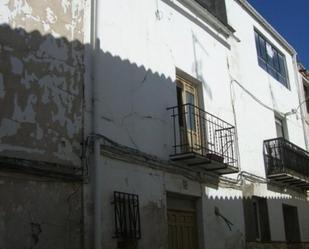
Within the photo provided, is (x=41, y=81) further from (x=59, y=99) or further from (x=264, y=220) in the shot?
(x=264, y=220)

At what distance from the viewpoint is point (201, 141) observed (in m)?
10.8

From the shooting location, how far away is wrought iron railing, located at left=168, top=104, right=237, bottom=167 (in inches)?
401

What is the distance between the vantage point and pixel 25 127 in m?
6.96

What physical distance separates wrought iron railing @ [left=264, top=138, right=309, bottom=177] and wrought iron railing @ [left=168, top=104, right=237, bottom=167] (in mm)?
2559

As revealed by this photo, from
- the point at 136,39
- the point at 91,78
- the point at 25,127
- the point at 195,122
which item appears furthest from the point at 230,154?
the point at 25,127

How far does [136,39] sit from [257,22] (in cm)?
769

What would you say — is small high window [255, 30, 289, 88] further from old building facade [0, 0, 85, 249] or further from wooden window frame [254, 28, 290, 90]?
old building facade [0, 0, 85, 249]

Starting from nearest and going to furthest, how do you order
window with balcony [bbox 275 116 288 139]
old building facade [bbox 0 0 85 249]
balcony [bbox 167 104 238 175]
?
old building facade [bbox 0 0 85 249]
balcony [bbox 167 104 238 175]
window with balcony [bbox 275 116 288 139]

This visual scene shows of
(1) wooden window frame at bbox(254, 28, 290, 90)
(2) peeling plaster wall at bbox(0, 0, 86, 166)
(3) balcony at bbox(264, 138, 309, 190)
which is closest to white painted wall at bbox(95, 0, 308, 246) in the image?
(3) balcony at bbox(264, 138, 309, 190)

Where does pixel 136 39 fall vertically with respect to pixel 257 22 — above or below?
below

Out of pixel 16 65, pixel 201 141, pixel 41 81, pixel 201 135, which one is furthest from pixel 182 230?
pixel 16 65

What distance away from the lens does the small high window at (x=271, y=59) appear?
52.6 ft

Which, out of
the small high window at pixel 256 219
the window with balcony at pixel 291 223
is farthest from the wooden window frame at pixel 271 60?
the small high window at pixel 256 219

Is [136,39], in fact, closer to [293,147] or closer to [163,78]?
[163,78]
